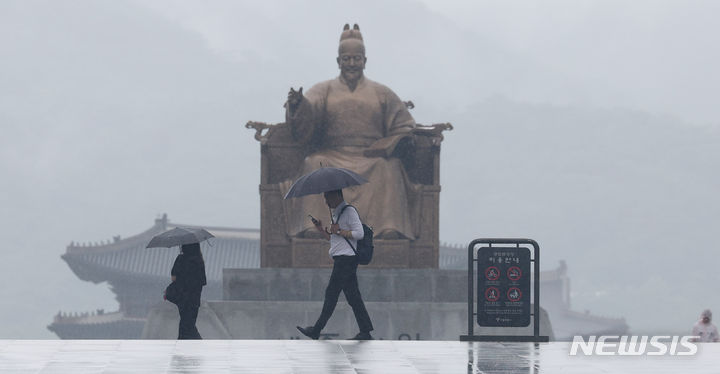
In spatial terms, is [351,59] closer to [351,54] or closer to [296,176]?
[351,54]

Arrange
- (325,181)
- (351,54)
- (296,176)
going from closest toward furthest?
(325,181)
(296,176)
(351,54)

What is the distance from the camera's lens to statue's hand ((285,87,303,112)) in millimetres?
15734

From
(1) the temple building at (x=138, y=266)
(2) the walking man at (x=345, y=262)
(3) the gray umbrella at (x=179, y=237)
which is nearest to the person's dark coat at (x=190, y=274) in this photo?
(3) the gray umbrella at (x=179, y=237)

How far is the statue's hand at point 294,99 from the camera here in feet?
51.6

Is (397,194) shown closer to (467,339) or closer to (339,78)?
(339,78)

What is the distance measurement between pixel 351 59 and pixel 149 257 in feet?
79.1

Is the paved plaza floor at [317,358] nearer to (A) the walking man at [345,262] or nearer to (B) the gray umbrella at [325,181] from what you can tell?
(A) the walking man at [345,262]

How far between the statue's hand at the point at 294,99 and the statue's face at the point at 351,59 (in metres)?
0.90

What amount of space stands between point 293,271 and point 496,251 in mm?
5404

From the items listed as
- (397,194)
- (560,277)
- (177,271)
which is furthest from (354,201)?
(560,277)

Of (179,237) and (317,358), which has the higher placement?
(179,237)

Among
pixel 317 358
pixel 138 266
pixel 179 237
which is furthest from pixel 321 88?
pixel 138 266

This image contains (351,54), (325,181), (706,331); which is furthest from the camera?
(351,54)

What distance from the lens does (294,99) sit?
15.8m
